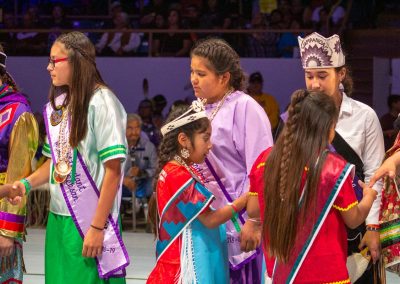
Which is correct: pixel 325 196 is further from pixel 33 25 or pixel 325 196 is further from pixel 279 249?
pixel 33 25

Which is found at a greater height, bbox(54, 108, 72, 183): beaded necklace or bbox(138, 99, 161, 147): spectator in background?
bbox(54, 108, 72, 183): beaded necklace

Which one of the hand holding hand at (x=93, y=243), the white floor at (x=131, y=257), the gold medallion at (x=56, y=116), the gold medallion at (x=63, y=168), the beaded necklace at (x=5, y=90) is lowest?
the white floor at (x=131, y=257)

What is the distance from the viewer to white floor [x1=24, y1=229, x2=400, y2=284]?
729 centimetres

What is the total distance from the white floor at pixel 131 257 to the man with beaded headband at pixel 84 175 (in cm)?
297

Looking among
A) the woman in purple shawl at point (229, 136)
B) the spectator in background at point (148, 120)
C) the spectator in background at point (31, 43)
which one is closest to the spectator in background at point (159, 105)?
the spectator in background at point (148, 120)

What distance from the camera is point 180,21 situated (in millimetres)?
13445

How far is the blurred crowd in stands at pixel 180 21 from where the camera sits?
12.4 metres

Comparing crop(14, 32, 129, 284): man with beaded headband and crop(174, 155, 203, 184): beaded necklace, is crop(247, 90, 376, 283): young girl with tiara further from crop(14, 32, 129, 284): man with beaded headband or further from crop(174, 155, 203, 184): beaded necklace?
crop(14, 32, 129, 284): man with beaded headband

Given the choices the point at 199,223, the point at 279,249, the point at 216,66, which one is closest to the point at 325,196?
the point at 279,249

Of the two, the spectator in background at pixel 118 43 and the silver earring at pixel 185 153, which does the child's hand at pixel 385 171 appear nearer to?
the silver earring at pixel 185 153

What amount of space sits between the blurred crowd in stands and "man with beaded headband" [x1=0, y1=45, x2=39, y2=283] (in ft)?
26.1

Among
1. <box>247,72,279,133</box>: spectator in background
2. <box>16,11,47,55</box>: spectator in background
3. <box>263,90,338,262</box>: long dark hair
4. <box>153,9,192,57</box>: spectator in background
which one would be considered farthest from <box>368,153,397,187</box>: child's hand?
<box>16,11,47,55</box>: spectator in background

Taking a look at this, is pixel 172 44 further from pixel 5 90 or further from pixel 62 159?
pixel 62 159

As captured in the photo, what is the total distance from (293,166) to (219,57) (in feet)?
2.95
